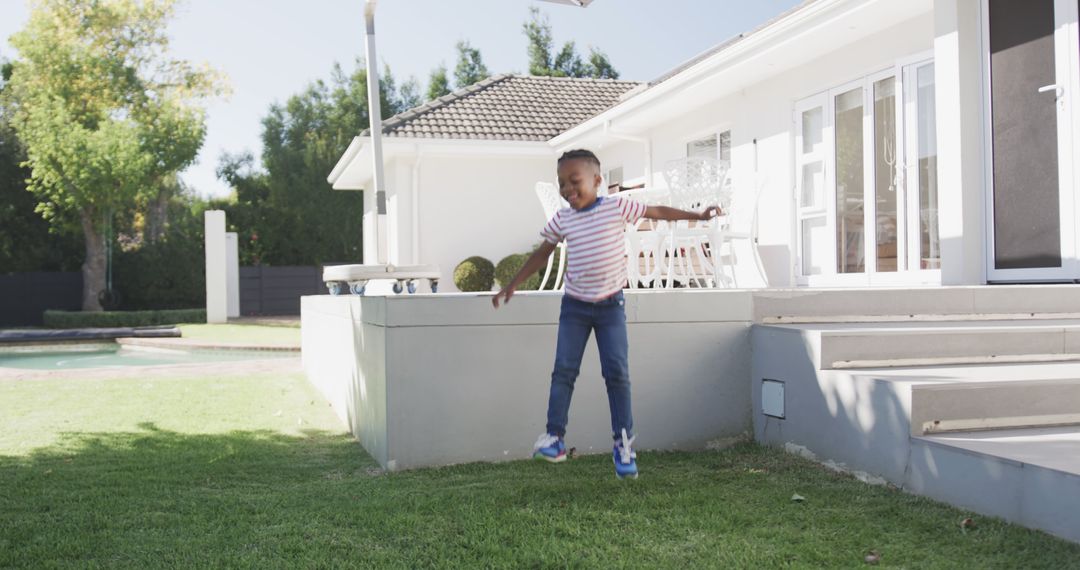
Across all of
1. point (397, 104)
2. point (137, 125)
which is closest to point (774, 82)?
point (137, 125)

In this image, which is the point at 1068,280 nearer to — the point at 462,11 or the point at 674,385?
the point at 674,385

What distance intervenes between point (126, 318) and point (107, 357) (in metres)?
6.08

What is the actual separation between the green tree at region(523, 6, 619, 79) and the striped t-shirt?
1327 inches

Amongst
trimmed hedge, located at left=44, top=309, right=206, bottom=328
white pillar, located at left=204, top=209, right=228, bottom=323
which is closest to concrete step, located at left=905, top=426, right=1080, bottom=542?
white pillar, located at left=204, top=209, right=228, bottom=323

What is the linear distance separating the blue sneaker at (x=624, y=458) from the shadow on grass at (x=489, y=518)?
0.06 meters

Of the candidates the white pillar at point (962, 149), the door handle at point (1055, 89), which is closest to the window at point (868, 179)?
the white pillar at point (962, 149)

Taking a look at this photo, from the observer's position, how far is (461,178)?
14.3 metres

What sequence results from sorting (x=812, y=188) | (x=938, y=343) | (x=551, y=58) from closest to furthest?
(x=938, y=343)
(x=812, y=188)
(x=551, y=58)

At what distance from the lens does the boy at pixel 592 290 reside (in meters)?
3.68

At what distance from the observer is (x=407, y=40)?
122 ft

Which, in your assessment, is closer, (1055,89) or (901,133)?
(1055,89)

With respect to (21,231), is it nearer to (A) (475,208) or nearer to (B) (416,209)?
(B) (416,209)

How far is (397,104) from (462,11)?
547cm

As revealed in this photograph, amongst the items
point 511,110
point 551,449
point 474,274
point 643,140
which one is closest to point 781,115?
point 643,140
